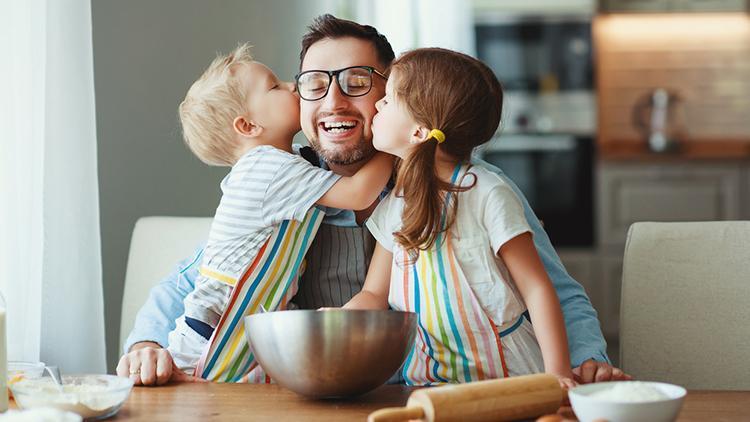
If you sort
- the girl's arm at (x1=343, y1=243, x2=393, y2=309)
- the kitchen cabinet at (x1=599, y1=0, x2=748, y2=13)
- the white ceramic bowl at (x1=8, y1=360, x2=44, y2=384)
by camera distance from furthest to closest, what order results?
the kitchen cabinet at (x1=599, y1=0, x2=748, y2=13) < the girl's arm at (x1=343, y1=243, x2=393, y2=309) < the white ceramic bowl at (x1=8, y1=360, x2=44, y2=384)

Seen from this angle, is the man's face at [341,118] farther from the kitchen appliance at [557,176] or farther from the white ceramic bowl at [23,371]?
the kitchen appliance at [557,176]

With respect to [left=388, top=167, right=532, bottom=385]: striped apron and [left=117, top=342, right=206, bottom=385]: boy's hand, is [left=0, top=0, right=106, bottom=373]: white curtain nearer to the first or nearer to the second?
[left=117, top=342, right=206, bottom=385]: boy's hand

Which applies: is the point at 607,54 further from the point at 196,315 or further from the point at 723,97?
the point at 196,315

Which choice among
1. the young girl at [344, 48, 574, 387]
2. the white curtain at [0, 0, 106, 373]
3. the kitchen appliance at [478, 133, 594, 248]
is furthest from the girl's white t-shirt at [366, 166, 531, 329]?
the kitchen appliance at [478, 133, 594, 248]

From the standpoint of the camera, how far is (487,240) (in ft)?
5.10

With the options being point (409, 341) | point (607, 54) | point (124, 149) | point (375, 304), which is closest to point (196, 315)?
point (375, 304)

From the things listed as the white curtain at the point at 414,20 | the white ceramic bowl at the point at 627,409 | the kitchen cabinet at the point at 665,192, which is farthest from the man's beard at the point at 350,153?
the kitchen cabinet at the point at 665,192

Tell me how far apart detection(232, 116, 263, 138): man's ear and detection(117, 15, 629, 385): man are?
0.10 m

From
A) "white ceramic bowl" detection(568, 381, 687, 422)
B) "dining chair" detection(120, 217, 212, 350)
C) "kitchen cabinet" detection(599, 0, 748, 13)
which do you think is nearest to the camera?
"white ceramic bowl" detection(568, 381, 687, 422)

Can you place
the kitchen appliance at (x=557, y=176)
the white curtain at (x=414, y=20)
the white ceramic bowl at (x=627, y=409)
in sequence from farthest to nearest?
the kitchen appliance at (x=557, y=176) → the white curtain at (x=414, y=20) → the white ceramic bowl at (x=627, y=409)

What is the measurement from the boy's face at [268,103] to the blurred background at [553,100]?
98 cm

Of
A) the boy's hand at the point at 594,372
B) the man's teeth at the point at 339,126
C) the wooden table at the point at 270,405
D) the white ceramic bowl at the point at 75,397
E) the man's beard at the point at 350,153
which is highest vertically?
the man's teeth at the point at 339,126

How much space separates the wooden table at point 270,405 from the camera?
1.17 metres

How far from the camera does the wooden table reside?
1.17 m
